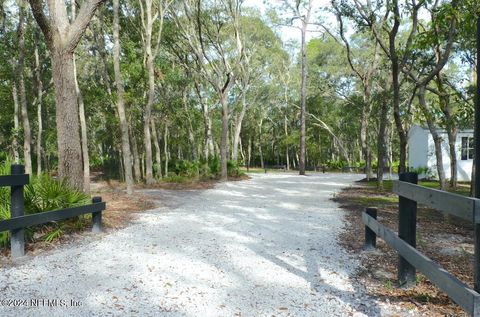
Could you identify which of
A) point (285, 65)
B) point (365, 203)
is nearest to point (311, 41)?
point (285, 65)

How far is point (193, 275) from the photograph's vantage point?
4391 mm

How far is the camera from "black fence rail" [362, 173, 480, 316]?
2504mm

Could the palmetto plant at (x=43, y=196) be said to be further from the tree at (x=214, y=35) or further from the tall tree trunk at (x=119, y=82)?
the tree at (x=214, y=35)

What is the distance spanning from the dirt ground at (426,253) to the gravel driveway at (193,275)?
0.83ft

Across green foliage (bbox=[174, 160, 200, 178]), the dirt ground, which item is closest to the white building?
green foliage (bbox=[174, 160, 200, 178])

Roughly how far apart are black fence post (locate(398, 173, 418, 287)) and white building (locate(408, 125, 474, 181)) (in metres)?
21.5

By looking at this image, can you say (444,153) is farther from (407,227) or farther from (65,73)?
(65,73)

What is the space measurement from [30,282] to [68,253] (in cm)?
111

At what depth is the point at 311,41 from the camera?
119 feet

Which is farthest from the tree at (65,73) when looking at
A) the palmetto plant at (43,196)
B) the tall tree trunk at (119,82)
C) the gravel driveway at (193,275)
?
the tall tree trunk at (119,82)

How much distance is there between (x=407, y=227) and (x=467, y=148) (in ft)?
77.3

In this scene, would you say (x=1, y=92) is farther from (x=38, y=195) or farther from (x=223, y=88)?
(x=38, y=195)

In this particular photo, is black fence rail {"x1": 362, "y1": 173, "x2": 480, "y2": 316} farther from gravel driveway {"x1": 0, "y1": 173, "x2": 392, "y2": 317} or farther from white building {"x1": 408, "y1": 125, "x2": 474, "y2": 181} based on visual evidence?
white building {"x1": 408, "y1": 125, "x2": 474, "y2": 181}

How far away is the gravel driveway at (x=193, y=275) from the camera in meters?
3.54
